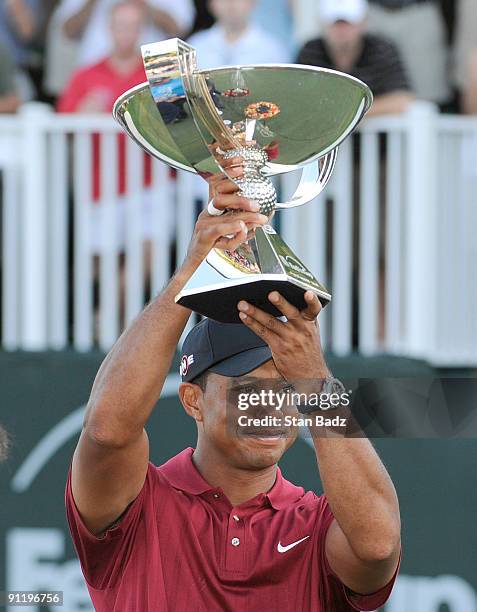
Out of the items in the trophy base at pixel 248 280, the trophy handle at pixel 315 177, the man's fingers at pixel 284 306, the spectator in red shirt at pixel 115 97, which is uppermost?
the spectator in red shirt at pixel 115 97

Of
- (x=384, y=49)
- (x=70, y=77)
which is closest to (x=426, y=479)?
(x=384, y=49)

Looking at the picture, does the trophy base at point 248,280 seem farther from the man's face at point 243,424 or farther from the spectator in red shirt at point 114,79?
the spectator in red shirt at point 114,79

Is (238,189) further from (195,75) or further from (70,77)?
(70,77)

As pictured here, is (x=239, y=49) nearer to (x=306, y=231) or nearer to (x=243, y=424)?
(x=306, y=231)

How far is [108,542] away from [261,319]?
2.25 ft

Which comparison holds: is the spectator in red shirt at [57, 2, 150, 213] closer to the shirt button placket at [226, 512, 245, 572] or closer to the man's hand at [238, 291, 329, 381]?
the shirt button placket at [226, 512, 245, 572]

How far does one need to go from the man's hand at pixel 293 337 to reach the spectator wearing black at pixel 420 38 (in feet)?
13.1

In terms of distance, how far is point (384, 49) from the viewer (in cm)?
646

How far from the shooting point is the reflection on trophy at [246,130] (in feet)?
9.00

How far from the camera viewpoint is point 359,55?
6.45 m

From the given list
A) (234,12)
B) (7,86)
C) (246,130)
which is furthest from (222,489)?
(7,86)

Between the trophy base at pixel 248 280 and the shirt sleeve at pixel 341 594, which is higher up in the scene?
the trophy base at pixel 248 280

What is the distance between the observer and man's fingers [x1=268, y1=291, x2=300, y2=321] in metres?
2.79

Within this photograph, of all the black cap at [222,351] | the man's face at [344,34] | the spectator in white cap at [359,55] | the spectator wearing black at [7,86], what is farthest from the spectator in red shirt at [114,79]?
the black cap at [222,351]
